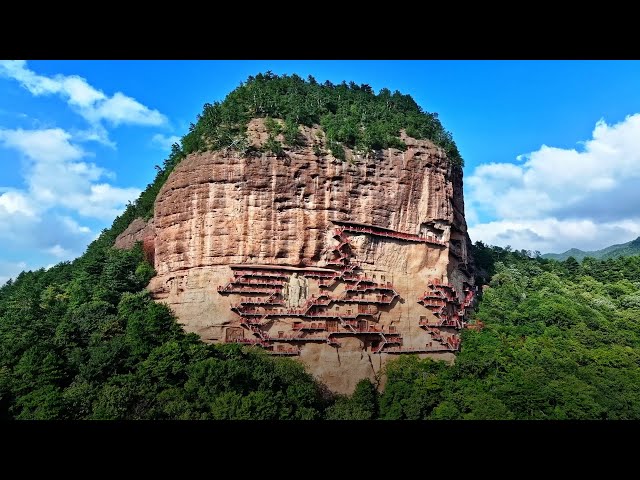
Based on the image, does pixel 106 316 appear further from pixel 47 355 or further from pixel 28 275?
pixel 28 275

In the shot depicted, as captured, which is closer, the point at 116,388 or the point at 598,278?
the point at 116,388

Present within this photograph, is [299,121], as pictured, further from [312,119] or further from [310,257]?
[310,257]

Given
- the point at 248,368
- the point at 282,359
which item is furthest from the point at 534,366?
the point at 248,368

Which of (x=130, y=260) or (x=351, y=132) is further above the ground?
(x=351, y=132)

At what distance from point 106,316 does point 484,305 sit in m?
23.0

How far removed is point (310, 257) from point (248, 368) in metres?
6.94

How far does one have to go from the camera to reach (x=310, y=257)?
2616 cm

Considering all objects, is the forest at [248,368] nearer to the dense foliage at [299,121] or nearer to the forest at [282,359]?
the forest at [282,359]

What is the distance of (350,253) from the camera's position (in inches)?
1048

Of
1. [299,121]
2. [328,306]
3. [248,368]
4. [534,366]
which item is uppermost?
[299,121]

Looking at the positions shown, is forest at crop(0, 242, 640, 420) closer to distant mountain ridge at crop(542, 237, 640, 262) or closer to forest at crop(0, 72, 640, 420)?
forest at crop(0, 72, 640, 420)

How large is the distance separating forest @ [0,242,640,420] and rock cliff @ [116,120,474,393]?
1.35 metres

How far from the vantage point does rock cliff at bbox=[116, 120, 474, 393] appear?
25.1m
